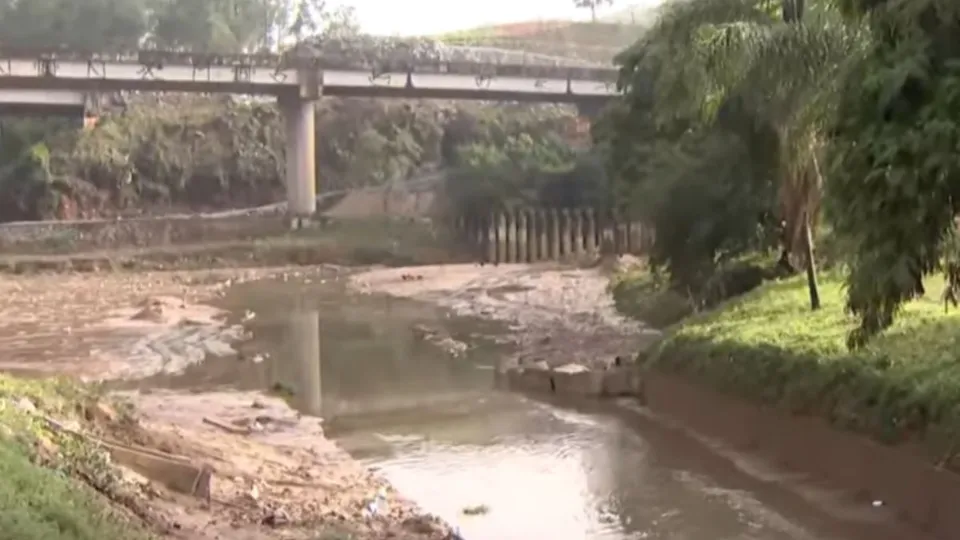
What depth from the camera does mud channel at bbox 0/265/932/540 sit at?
1541 cm

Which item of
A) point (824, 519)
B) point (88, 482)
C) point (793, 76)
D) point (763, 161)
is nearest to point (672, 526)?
point (824, 519)

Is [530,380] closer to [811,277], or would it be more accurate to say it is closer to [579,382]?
[579,382]

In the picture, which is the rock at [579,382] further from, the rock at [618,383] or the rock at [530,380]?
the rock at [530,380]

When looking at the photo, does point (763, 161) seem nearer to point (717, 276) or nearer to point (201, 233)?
point (717, 276)

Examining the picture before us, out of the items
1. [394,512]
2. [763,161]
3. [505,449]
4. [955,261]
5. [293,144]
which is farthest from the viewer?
[293,144]

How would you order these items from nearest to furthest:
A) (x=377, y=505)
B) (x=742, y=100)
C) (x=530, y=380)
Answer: (x=377, y=505) < (x=742, y=100) < (x=530, y=380)

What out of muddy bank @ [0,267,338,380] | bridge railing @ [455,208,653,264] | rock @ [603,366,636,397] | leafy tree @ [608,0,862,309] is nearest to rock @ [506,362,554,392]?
rock @ [603,366,636,397]

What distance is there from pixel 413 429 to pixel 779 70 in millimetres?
8816

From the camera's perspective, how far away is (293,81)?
71.1 metres

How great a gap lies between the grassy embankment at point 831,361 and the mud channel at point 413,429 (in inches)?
51.3

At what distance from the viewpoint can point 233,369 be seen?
30141mm

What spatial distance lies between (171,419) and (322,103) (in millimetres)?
71193

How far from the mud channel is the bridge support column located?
2941cm

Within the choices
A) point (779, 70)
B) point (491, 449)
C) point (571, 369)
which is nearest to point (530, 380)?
point (571, 369)
